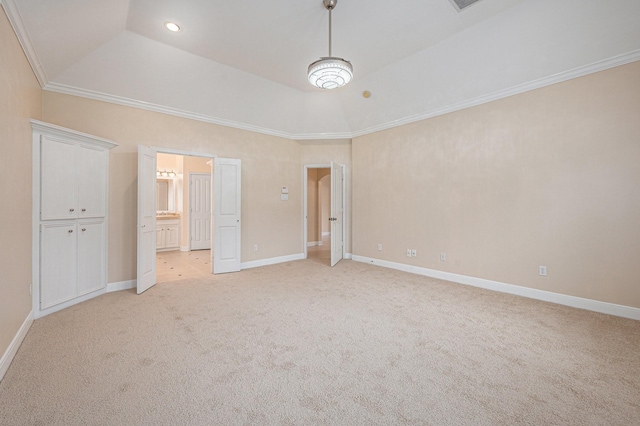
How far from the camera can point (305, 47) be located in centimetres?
375

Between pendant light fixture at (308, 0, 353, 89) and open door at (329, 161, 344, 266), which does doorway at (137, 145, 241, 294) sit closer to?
open door at (329, 161, 344, 266)

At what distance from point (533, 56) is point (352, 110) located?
2868 mm

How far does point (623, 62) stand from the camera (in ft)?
10.1

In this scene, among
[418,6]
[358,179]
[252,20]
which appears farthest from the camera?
[358,179]

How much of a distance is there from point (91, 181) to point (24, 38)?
162 centimetres

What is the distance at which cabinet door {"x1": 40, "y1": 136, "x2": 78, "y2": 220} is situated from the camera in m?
3.07

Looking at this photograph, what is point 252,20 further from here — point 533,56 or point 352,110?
point 533,56

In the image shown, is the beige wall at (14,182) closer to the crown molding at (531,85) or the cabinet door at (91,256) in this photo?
the cabinet door at (91,256)

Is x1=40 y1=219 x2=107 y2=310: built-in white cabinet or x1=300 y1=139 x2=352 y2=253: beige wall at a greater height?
x1=300 y1=139 x2=352 y2=253: beige wall

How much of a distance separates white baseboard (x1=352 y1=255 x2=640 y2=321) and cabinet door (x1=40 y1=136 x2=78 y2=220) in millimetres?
5046

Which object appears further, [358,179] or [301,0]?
[358,179]

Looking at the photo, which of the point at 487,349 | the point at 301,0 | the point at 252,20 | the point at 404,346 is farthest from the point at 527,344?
the point at 252,20

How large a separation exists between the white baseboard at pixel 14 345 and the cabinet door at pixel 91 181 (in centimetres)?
130

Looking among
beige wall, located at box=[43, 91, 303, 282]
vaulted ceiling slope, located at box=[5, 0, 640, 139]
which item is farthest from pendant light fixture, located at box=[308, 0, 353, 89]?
beige wall, located at box=[43, 91, 303, 282]
